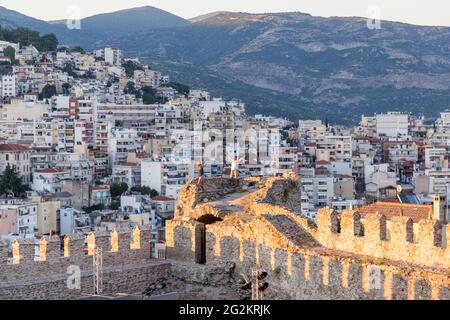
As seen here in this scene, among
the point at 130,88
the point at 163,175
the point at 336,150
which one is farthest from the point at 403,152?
the point at 163,175

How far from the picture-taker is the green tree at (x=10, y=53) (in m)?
126

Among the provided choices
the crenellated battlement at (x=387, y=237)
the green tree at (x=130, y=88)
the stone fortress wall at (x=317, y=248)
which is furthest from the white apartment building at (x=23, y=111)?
the crenellated battlement at (x=387, y=237)

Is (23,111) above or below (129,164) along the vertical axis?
above

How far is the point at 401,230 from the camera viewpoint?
14305 mm

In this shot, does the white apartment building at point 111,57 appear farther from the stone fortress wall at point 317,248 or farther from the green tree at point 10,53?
the stone fortress wall at point 317,248

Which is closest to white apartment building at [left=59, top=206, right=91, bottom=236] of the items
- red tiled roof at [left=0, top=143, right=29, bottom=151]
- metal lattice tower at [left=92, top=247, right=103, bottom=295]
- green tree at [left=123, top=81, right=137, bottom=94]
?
red tiled roof at [left=0, top=143, right=29, bottom=151]

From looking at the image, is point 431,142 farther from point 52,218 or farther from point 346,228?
point 346,228

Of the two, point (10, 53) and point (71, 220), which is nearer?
point (71, 220)

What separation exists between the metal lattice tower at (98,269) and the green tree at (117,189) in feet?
211

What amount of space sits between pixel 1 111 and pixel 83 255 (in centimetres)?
9246

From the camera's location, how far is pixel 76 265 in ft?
50.4

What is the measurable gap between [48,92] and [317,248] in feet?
340

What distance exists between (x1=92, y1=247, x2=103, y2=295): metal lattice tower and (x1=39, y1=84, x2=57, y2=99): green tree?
101 metres

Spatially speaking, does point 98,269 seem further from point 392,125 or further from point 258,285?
point 392,125
